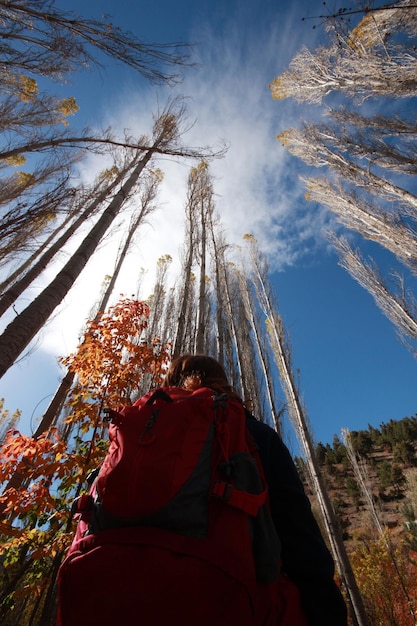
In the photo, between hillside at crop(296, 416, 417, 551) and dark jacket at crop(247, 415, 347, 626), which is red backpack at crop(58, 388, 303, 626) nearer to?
dark jacket at crop(247, 415, 347, 626)

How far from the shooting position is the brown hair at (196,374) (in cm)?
148

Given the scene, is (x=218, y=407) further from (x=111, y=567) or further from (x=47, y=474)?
(x=47, y=474)

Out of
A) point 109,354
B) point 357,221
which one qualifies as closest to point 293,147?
point 357,221

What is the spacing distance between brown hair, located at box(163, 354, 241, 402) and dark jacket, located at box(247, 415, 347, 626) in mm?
294

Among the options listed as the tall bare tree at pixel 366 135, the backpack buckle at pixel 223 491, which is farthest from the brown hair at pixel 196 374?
the tall bare tree at pixel 366 135

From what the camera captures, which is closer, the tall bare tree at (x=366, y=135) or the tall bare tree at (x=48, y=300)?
the tall bare tree at (x=48, y=300)

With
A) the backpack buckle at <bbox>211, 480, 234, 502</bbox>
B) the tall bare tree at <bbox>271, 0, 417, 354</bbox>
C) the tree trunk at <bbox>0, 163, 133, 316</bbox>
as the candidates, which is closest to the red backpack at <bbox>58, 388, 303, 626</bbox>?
the backpack buckle at <bbox>211, 480, 234, 502</bbox>

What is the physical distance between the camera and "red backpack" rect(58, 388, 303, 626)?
0.68 m

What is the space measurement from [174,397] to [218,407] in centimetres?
22

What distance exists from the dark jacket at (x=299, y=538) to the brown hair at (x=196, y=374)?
11.6 inches

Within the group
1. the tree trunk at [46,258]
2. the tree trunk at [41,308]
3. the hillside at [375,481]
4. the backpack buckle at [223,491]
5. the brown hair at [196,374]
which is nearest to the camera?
the backpack buckle at [223,491]

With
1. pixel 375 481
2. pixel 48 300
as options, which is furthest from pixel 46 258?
pixel 375 481

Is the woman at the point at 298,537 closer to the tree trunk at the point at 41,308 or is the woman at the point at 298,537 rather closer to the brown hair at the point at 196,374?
the brown hair at the point at 196,374

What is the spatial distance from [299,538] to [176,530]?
Answer: 50 centimetres
